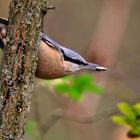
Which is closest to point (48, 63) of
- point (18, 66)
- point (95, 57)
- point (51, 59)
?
point (51, 59)

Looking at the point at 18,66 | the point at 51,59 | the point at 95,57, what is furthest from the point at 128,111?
the point at 95,57

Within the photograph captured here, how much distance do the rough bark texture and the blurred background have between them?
1.16 metres

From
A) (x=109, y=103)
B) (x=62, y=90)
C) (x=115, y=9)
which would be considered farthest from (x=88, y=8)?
(x=62, y=90)

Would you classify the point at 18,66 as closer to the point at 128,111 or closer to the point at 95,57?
the point at 128,111

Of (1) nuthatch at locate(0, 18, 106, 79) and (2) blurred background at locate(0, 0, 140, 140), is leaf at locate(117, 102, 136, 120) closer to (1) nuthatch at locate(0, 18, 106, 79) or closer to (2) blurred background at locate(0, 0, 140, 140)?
(1) nuthatch at locate(0, 18, 106, 79)

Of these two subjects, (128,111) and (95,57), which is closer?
(128,111)

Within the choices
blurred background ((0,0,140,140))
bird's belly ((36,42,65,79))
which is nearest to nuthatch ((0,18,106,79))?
bird's belly ((36,42,65,79))

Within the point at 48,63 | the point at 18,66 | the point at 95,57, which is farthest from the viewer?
the point at 95,57

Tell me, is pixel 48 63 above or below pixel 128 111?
above

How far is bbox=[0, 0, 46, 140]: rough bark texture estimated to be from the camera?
1.74 meters

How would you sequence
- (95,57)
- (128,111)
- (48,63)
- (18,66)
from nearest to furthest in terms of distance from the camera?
(18,66) < (48,63) < (128,111) < (95,57)

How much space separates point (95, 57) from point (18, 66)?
10.5 feet

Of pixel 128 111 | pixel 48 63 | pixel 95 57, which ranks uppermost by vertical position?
pixel 48 63

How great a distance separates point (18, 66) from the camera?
1.75 metres
